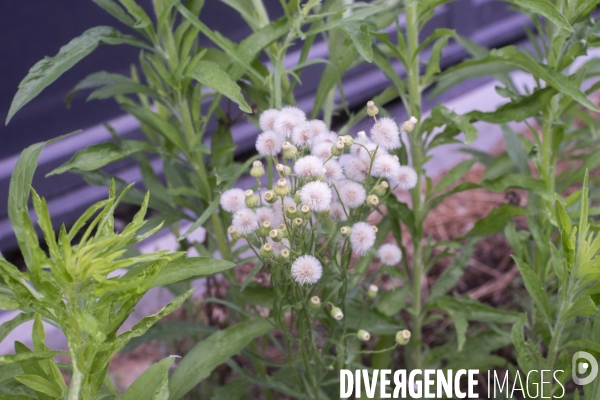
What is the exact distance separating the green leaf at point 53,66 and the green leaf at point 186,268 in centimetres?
28

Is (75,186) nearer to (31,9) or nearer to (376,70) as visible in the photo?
(31,9)

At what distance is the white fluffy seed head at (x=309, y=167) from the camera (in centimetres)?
73

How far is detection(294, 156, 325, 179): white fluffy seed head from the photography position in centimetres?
73

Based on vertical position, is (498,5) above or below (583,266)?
above

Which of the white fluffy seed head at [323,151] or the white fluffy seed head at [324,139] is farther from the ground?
the white fluffy seed head at [324,139]

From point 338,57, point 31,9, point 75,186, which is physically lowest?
point 338,57

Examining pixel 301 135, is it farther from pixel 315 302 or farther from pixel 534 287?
pixel 534 287

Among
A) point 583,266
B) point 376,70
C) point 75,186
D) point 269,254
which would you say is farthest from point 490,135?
point 269,254

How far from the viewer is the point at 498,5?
2457 millimetres

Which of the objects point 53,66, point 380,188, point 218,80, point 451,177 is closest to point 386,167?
point 380,188

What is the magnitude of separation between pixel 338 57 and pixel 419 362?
23.8 inches

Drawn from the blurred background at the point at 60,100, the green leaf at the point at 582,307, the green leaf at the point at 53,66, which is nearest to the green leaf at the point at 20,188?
the green leaf at the point at 53,66

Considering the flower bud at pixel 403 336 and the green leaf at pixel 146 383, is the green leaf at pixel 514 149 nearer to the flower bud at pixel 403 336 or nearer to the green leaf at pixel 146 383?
the flower bud at pixel 403 336

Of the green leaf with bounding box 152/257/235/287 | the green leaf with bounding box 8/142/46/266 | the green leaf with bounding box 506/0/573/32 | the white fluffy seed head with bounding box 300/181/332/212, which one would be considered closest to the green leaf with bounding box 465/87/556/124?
the green leaf with bounding box 506/0/573/32
